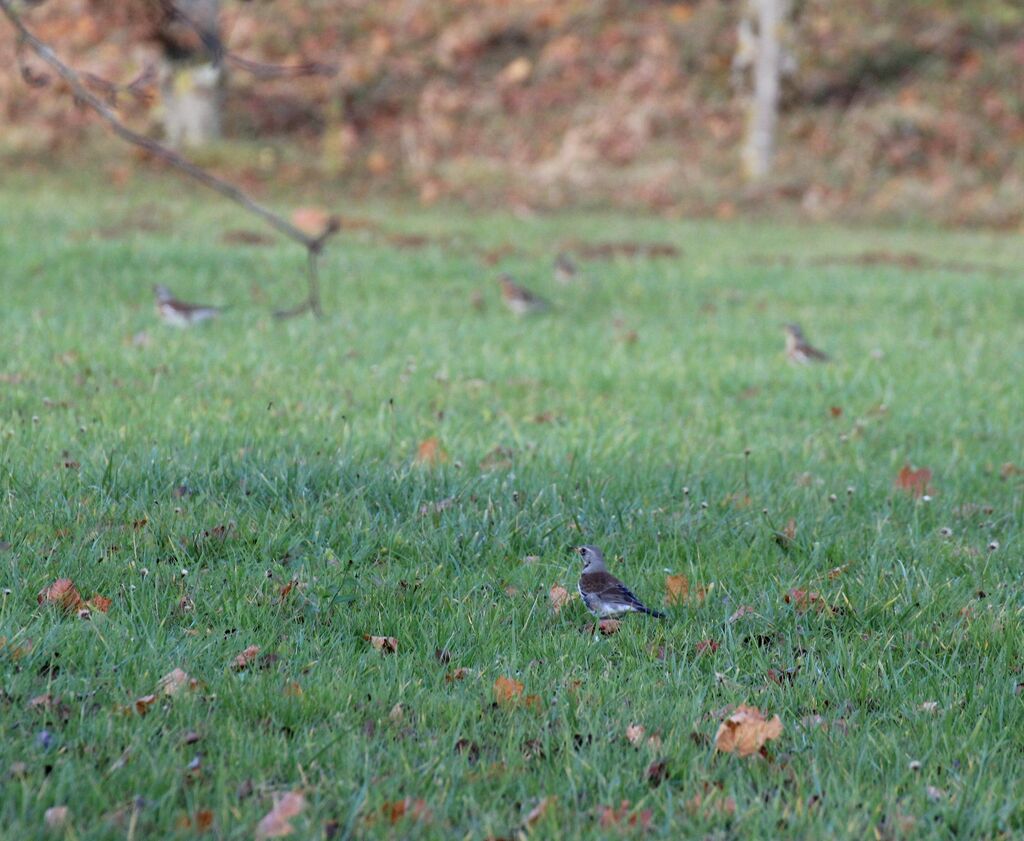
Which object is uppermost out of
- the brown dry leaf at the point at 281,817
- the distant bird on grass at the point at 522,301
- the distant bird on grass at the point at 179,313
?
the distant bird on grass at the point at 179,313

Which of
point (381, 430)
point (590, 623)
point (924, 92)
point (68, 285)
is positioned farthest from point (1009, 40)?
point (590, 623)

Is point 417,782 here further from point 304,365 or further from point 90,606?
point 304,365

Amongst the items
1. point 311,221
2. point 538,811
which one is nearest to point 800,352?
point 538,811

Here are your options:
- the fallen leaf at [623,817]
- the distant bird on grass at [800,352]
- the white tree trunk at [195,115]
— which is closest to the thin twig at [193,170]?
the fallen leaf at [623,817]

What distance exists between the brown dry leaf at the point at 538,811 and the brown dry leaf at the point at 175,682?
3.64 feet

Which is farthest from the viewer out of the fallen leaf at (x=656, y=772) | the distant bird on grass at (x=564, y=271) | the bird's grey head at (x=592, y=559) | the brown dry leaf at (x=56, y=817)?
the distant bird on grass at (x=564, y=271)

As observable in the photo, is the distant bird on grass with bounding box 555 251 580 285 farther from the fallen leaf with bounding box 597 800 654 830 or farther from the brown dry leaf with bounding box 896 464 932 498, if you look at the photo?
the fallen leaf with bounding box 597 800 654 830

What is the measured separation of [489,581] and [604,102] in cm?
2573

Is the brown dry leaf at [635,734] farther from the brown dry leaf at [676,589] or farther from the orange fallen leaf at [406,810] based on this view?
the brown dry leaf at [676,589]

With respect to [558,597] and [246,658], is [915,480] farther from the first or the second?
[246,658]

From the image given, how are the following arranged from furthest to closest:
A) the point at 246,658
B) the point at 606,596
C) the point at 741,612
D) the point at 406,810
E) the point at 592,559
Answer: the point at 592,559 → the point at 741,612 → the point at 606,596 → the point at 246,658 → the point at 406,810

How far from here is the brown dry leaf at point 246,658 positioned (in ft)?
12.5

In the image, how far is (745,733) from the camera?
3469mm

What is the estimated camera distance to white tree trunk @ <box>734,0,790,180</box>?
24.8 metres
